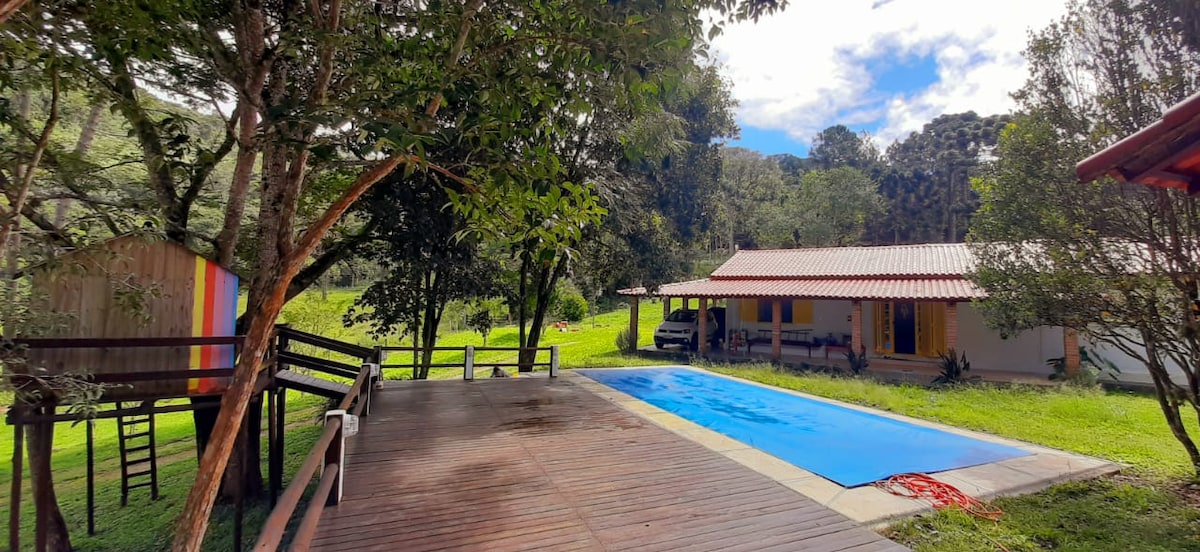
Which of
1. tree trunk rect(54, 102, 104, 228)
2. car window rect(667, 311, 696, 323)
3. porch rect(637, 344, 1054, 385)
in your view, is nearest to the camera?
tree trunk rect(54, 102, 104, 228)

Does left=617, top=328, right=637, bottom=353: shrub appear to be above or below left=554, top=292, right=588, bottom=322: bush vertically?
below

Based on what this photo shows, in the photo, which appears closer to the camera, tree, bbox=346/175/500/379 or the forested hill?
tree, bbox=346/175/500/379

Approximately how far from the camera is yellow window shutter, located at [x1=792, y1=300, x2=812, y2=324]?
1694 centimetres

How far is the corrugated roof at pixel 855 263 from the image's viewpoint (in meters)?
15.1

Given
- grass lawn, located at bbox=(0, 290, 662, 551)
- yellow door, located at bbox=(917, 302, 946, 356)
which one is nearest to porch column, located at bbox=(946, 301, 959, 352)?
yellow door, located at bbox=(917, 302, 946, 356)

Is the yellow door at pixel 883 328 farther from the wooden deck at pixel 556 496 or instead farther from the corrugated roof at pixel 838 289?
the wooden deck at pixel 556 496

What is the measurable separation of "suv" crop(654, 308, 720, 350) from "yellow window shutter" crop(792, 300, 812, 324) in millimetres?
2753

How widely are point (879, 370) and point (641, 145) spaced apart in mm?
9518

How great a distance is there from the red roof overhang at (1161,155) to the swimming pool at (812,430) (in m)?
3.50

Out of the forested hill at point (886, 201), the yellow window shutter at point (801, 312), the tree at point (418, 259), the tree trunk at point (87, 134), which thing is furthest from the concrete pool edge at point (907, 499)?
the forested hill at point (886, 201)

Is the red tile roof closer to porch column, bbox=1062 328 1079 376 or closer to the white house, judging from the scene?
the white house

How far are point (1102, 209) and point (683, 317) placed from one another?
13545 mm

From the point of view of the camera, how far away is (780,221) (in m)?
38.1

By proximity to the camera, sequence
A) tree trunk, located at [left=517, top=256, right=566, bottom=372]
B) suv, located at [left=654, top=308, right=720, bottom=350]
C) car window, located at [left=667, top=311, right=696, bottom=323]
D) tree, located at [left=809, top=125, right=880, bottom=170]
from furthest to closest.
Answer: tree, located at [left=809, top=125, right=880, bottom=170] → car window, located at [left=667, top=311, right=696, bottom=323] → suv, located at [left=654, top=308, right=720, bottom=350] → tree trunk, located at [left=517, top=256, right=566, bottom=372]
